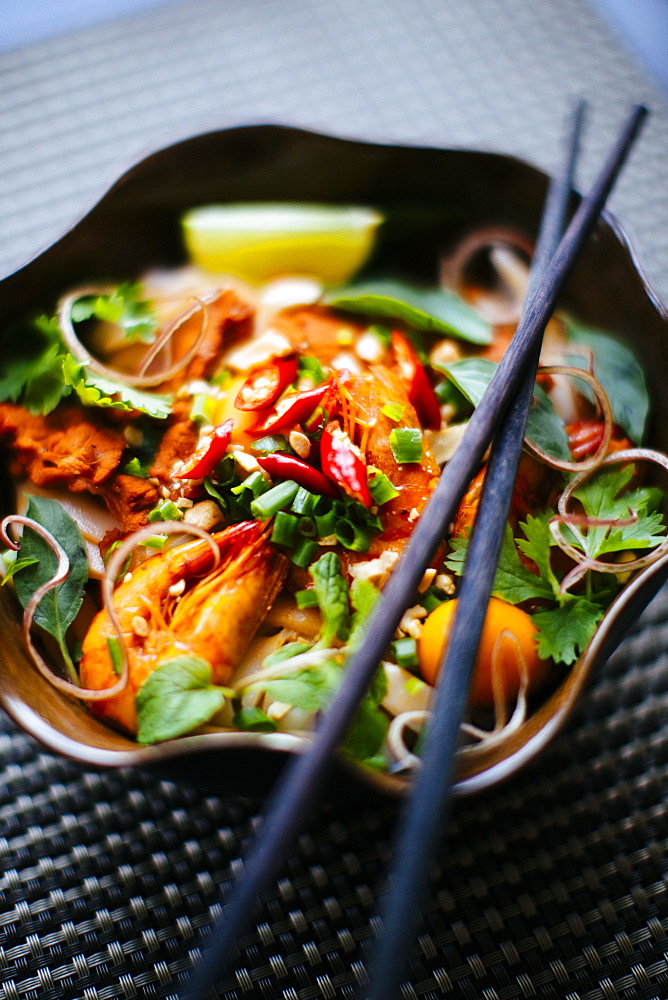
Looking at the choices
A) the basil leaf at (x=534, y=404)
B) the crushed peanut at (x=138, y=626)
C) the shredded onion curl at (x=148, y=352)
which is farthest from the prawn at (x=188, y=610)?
the basil leaf at (x=534, y=404)

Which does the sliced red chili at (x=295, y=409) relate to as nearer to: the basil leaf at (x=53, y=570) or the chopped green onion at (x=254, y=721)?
the basil leaf at (x=53, y=570)

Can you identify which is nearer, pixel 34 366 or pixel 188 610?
pixel 188 610

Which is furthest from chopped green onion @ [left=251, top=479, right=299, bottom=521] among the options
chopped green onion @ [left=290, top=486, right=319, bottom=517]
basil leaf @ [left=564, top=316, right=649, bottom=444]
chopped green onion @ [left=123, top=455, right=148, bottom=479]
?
basil leaf @ [left=564, top=316, right=649, bottom=444]

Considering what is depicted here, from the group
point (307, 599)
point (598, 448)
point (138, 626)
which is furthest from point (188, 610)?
point (598, 448)

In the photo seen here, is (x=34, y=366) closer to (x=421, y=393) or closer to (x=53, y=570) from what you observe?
(x=53, y=570)

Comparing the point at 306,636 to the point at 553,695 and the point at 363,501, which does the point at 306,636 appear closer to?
the point at 363,501

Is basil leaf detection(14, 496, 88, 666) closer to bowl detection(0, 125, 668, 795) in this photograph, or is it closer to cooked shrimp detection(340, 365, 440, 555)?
bowl detection(0, 125, 668, 795)
